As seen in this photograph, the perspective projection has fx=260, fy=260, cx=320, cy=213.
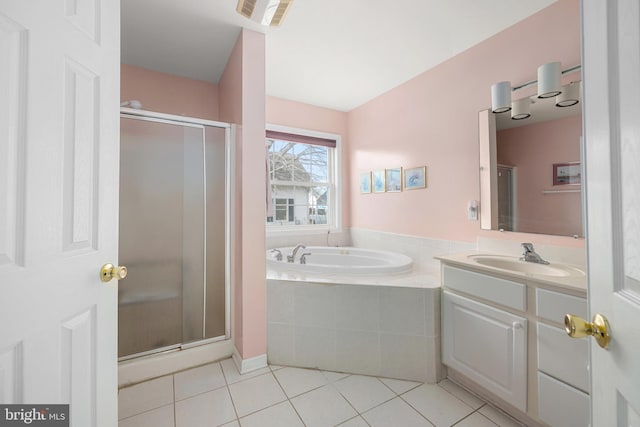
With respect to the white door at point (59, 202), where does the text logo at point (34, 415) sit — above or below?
below

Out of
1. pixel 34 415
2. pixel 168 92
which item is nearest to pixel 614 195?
pixel 34 415

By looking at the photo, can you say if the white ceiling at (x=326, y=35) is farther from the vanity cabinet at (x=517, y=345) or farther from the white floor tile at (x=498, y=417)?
the white floor tile at (x=498, y=417)

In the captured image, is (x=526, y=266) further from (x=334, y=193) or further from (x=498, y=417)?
(x=334, y=193)

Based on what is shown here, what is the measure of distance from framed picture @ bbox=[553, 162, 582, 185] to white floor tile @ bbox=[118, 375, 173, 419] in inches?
111

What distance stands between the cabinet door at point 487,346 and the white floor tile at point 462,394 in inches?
5.2

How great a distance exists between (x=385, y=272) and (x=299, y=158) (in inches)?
75.4

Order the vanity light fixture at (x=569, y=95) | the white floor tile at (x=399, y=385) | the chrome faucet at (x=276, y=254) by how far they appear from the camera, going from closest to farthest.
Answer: the vanity light fixture at (x=569, y=95), the white floor tile at (x=399, y=385), the chrome faucet at (x=276, y=254)

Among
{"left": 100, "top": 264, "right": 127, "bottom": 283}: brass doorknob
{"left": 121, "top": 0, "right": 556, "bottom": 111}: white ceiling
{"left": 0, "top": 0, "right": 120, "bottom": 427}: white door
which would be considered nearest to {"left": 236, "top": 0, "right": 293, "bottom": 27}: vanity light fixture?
{"left": 121, "top": 0, "right": 556, "bottom": 111}: white ceiling

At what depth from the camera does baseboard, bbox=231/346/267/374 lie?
186 cm

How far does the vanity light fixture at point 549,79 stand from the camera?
161 cm

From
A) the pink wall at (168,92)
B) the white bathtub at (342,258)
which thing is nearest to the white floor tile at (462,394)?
the white bathtub at (342,258)

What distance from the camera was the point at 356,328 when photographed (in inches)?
72.2

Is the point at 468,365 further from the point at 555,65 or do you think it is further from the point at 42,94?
the point at 42,94

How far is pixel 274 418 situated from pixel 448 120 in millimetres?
2541
